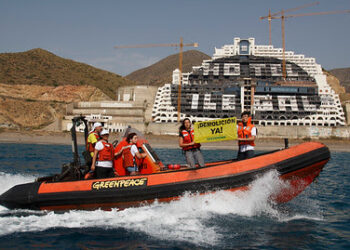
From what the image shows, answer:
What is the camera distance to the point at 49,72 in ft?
321

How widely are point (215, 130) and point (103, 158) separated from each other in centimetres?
285

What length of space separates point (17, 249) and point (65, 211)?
2.24 meters

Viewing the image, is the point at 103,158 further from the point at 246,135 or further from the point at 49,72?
the point at 49,72

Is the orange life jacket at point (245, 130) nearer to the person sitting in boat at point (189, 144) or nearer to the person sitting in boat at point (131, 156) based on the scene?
the person sitting in boat at point (189, 144)

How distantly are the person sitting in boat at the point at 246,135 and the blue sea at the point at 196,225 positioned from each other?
971mm

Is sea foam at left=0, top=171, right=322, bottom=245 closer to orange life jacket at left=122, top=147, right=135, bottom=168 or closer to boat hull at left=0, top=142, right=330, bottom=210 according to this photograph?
boat hull at left=0, top=142, right=330, bottom=210

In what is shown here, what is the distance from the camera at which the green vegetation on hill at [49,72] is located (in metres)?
87.8

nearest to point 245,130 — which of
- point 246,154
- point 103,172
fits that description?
point 246,154

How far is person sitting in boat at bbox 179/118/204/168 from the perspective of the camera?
873 cm

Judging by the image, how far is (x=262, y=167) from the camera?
841 centimetres

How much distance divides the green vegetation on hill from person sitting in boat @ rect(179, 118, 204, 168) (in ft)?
268

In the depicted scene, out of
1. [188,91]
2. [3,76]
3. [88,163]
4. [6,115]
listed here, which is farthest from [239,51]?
[88,163]

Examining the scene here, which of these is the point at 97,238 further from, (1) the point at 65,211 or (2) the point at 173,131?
(2) the point at 173,131

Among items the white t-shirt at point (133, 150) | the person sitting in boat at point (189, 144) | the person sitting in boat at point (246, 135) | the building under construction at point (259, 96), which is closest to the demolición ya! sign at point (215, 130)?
the person sitting in boat at point (189, 144)
